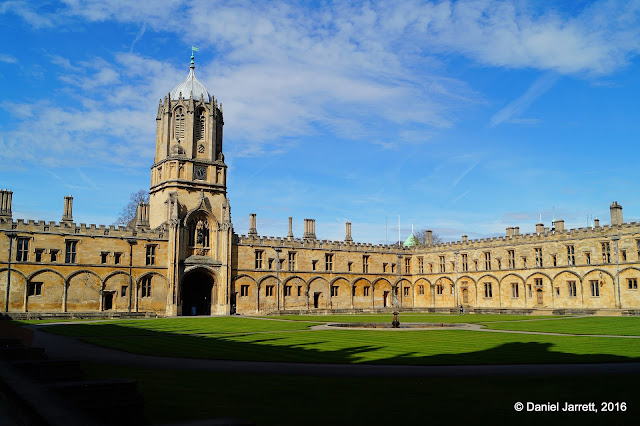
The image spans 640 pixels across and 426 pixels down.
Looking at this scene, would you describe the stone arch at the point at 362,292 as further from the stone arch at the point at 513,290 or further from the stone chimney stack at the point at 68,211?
the stone chimney stack at the point at 68,211

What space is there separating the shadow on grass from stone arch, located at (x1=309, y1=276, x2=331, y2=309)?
113ft

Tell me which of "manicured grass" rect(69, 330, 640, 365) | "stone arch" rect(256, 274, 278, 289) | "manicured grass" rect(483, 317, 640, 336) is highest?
"stone arch" rect(256, 274, 278, 289)

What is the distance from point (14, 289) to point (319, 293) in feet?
96.1

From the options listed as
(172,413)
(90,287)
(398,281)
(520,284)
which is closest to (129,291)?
(90,287)

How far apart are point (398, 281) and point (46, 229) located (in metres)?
38.7

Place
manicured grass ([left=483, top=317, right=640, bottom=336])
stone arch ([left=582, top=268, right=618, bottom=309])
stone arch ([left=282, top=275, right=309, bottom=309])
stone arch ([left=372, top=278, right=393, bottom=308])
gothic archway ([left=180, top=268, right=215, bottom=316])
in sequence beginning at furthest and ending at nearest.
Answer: stone arch ([left=372, top=278, right=393, bottom=308])
stone arch ([left=282, top=275, right=309, bottom=309])
gothic archway ([left=180, top=268, right=215, bottom=316])
stone arch ([left=582, top=268, right=618, bottom=309])
manicured grass ([left=483, top=317, right=640, bottom=336])

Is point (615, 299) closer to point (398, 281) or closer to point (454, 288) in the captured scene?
point (454, 288)

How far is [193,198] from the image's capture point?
53406mm

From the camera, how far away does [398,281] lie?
66562mm

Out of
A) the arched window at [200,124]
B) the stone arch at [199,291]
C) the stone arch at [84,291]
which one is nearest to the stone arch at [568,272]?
the stone arch at [199,291]

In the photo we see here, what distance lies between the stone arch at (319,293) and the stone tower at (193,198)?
10762mm

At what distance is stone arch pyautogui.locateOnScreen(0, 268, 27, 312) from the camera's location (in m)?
42.9

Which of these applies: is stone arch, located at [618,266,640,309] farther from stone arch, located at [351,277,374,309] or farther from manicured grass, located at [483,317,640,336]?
stone arch, located at [351,277,374,309]

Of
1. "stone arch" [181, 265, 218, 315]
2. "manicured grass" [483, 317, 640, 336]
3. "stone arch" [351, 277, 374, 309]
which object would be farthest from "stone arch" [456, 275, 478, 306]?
"manicured grass" [483, 317, 640, 336]
